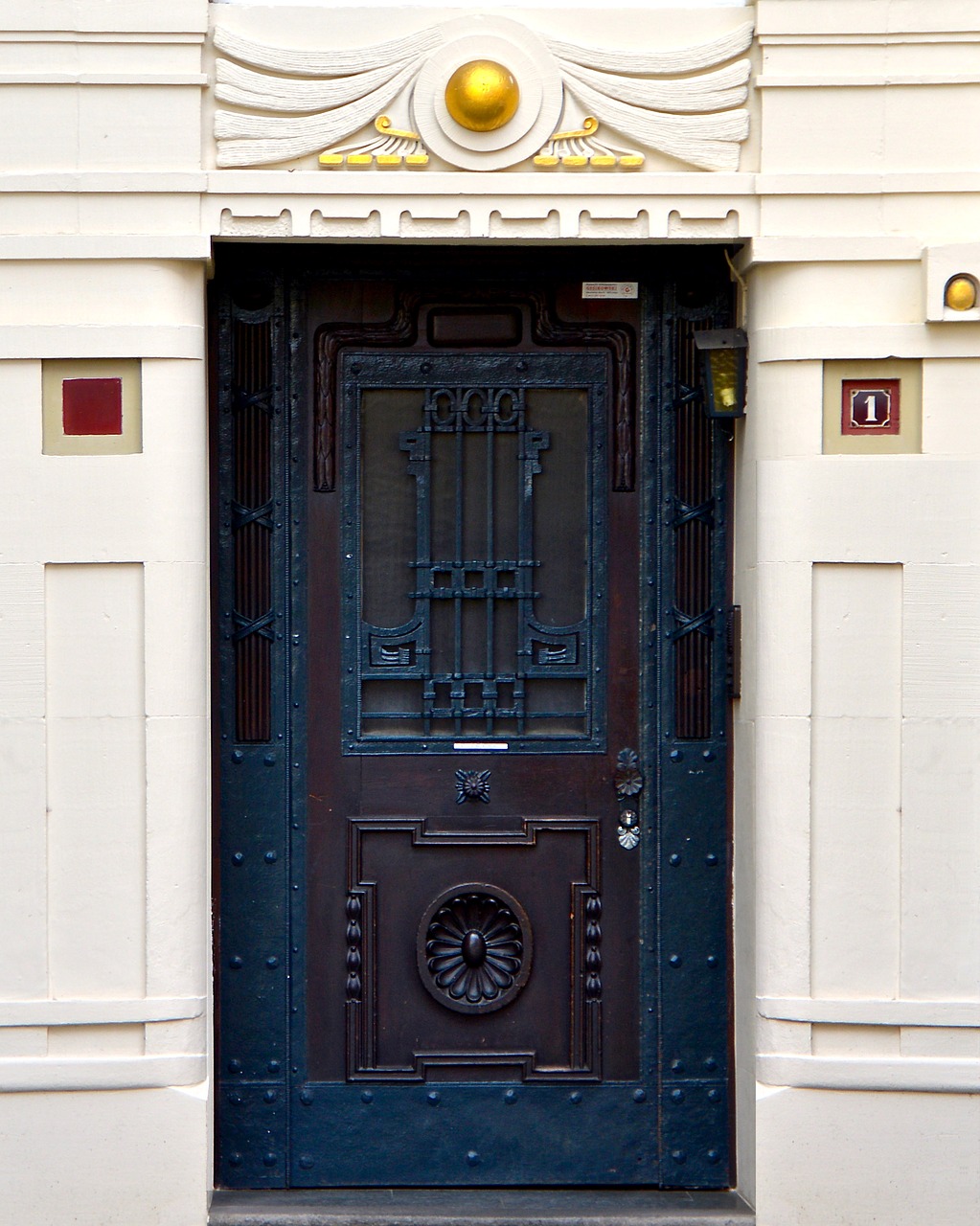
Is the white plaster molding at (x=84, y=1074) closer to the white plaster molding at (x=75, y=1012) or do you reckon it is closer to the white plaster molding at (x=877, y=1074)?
the white plaster molding at (x=75, y=1012)

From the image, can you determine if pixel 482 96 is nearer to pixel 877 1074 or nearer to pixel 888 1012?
pixel 888 1012

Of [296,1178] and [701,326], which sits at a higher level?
[701,326]

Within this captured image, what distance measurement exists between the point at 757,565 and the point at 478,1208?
7.40 feet

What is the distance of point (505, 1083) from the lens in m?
4.68

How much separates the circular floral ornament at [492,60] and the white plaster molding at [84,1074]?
2918 mm

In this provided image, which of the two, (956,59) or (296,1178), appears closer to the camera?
(956,59)

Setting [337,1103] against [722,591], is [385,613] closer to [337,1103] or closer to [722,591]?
[722,591]

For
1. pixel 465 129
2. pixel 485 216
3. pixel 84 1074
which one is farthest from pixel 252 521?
pixel 84 1074

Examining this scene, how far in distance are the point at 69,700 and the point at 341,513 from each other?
3.47 ft

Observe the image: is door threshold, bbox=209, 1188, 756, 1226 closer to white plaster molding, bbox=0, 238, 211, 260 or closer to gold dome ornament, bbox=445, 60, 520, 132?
white plaster molding, bbox=0, 238, 211, 260

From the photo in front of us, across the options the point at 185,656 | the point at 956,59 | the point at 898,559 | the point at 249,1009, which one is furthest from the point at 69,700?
the point at 956,59

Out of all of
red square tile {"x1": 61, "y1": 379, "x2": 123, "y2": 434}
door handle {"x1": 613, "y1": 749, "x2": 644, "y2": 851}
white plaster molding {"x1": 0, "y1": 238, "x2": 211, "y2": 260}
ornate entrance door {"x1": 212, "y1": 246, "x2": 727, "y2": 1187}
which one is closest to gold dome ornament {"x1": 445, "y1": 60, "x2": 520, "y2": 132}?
ornate entrance door {"x1": 212, "y1": 246, "x2": 727, "y2": 1187}

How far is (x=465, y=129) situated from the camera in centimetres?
425

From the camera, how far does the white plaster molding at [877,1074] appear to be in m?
4.28
